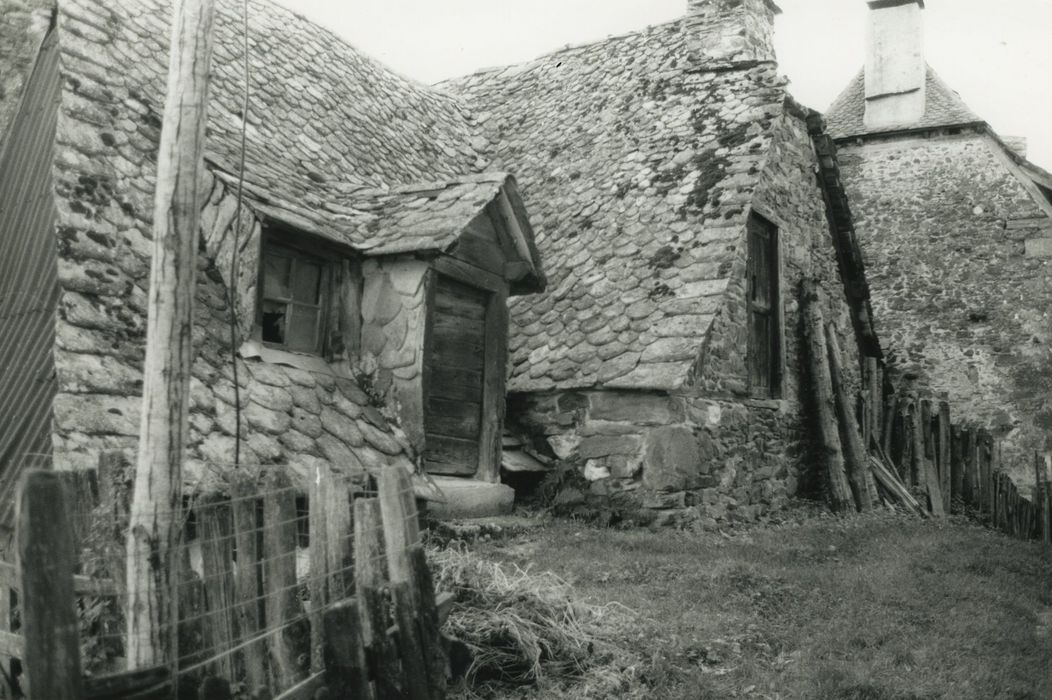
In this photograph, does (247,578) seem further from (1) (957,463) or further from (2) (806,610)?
(1) (957,463)

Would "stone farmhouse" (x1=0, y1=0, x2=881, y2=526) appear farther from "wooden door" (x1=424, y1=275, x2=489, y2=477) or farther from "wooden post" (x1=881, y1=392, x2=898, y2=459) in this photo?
"wooden post" (x1=881, y1=392, x2=898, y2=459)

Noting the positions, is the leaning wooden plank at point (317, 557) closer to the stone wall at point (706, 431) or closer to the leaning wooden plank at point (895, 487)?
the stone wall at point (706, 431)

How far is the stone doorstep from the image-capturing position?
8.00m

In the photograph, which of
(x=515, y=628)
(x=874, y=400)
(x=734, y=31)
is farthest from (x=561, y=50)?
(x=515, y=628)

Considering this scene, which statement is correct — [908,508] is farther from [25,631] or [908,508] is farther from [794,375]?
[25,631]

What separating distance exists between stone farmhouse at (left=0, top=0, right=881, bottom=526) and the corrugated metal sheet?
3 centimetres

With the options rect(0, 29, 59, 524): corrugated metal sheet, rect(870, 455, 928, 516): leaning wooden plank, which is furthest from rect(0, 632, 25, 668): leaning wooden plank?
rect(870, 455, 928, 516): leaning wooden plank

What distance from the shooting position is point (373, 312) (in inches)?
318

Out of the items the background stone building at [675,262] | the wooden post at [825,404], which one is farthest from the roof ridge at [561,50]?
the wooden post at [825,404]

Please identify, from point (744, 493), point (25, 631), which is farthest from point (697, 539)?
point (25, 631)

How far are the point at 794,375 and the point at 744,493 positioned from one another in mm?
2328

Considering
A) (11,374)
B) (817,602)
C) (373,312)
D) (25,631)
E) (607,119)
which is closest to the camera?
(25,631)

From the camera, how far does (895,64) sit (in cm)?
1936

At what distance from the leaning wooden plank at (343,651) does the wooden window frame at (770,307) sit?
26.3 ft
